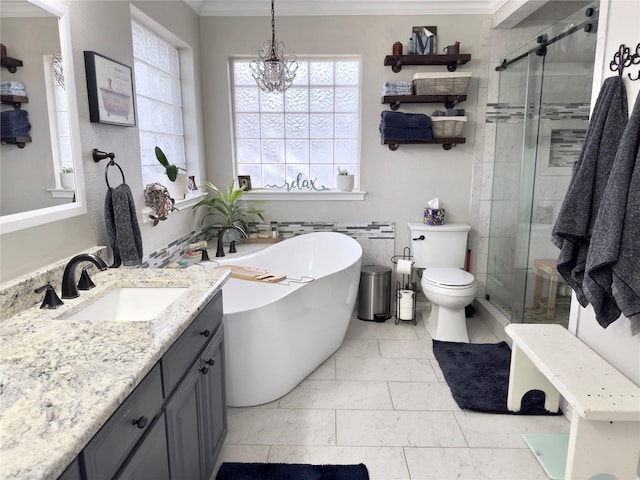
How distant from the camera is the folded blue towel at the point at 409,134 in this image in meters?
3.68

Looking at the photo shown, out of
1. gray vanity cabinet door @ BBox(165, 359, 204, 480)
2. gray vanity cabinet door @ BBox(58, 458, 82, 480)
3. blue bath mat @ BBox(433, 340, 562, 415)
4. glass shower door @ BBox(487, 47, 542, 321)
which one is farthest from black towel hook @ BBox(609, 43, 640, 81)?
gray vanity cabinet door @ BBox(58, 458, 82, 480)

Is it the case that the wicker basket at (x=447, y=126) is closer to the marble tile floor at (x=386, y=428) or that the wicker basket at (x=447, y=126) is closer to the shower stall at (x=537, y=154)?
the shower stall at (x=537, y=154)

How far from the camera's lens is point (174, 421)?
1.47 m

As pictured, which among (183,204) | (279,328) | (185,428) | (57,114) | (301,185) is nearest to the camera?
(185,428)

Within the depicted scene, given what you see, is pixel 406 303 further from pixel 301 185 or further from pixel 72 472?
pixel 72 472

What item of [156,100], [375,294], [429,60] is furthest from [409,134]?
[156,100]

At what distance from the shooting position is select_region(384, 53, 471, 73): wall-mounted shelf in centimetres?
362

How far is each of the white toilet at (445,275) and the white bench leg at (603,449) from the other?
1642 mm

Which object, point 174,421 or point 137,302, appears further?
point 137,302

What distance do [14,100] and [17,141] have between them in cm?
14

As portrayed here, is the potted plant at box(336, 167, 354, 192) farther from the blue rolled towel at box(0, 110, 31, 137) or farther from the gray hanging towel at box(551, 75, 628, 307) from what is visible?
the blue rolled towel at box(0, 110, 31, 137)

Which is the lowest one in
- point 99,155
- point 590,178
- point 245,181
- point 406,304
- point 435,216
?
point 406,304

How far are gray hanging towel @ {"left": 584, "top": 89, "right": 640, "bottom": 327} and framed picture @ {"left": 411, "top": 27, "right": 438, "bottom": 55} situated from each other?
216 cm

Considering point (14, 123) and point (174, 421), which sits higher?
point (14, 123)
